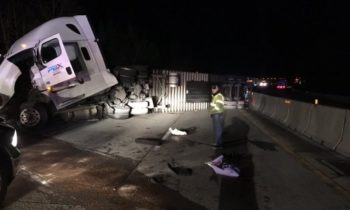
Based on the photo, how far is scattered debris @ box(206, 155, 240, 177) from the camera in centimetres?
759

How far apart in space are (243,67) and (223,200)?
9279 centimetres

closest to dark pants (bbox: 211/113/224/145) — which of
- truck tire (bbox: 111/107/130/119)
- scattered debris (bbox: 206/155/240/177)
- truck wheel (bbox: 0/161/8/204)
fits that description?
scattered debris (bbox: 206/155/240/177)

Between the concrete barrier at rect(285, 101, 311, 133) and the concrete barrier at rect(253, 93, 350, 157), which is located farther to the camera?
the concrete barrier at rect(285, 101, 311, 133)

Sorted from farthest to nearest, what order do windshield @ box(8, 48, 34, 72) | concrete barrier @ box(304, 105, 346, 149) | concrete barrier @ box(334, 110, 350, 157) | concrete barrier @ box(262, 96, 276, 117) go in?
1. concrete barrier @ box(262, 96, 276, 117)
2. windshield @ box(8, 48, 34, 72)
3. concrete barrier @ box(304, 105, 346, 149)
4. concrete barrier @ box(334, 110, 350, 157)

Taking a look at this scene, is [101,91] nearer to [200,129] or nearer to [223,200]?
[200,129]

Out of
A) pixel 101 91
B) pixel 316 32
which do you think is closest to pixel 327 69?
pixel 316 32

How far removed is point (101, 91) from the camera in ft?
45.4

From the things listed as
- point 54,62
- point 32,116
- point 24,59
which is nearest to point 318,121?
point 54,62

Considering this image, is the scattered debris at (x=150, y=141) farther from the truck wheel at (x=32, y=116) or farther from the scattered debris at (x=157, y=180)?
the truck wheel at (x=32, y=116)

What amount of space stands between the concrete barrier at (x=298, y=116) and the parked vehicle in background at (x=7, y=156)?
9.41 meters

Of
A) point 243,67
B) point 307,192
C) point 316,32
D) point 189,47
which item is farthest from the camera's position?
point 243,67

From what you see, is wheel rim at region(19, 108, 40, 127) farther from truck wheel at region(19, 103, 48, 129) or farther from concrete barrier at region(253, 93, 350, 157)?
concrete barrier at region(253, 93, 350, 157)

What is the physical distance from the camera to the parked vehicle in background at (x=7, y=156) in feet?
18.1

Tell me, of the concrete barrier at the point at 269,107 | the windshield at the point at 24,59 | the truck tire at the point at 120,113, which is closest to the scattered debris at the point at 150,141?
the windshield at the point at 24,59
